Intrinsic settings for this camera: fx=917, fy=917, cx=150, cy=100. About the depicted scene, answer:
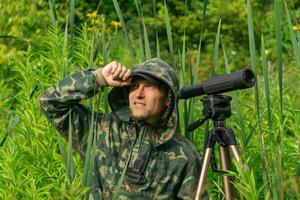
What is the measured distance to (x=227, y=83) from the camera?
130 inches

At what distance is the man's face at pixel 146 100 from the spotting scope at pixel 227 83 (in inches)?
10.7

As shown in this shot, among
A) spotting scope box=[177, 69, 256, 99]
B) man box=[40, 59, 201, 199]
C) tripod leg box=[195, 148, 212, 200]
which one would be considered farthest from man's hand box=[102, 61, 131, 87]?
tripod leg box=[195, 148, 212, 200]

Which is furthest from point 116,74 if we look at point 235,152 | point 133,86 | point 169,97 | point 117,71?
point 235,152

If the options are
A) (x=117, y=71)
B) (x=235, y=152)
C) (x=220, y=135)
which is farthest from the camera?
(x=117, y=71)

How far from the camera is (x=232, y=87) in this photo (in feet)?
10.8

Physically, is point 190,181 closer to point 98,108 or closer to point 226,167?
point 226,167

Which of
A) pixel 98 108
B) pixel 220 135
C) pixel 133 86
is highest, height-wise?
pixel 133 86

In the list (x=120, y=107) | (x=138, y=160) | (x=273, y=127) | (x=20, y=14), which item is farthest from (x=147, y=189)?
(x=20, y=14)

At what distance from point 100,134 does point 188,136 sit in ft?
1.41

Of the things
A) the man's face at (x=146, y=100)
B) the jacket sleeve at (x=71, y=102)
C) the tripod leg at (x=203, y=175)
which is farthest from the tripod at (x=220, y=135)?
the jacket sleeve at (x=71, y=102)

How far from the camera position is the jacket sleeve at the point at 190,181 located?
3.61m

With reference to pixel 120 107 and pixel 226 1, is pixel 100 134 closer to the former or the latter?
pixel 120 107

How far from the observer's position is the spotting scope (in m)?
3.28

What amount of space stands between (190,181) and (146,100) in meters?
0.37
